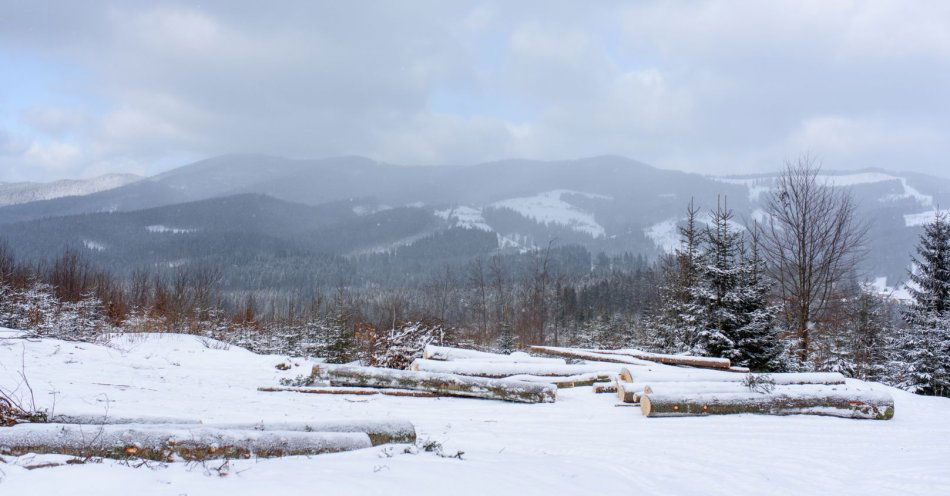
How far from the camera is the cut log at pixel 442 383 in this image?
384 inches

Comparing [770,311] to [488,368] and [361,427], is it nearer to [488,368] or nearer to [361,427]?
[488,368]

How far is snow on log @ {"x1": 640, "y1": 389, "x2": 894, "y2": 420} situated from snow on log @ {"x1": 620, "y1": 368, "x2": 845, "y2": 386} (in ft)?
2.50

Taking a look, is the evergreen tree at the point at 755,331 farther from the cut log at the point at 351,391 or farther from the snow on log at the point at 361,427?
the snow on log at the point at 361,427

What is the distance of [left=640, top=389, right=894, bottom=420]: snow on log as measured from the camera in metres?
8.52

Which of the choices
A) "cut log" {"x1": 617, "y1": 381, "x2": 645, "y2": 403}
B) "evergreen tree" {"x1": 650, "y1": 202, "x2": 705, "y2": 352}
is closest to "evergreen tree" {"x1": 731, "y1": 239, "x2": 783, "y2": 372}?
"evergreen tree" {"x1": 650, "y1": 202, "x2": 705, "y2": 352}

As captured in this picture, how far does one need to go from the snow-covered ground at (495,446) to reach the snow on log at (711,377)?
0.83m

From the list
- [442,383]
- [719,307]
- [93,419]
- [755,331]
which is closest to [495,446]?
[442,383]

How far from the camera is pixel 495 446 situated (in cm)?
620

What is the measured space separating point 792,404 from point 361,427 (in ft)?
24.4

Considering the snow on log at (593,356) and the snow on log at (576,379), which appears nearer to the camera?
the snow on log at (576,379)

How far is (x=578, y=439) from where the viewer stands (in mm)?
6809

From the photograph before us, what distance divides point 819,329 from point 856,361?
9.51 meters

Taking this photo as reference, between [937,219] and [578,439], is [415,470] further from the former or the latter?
[937,219]

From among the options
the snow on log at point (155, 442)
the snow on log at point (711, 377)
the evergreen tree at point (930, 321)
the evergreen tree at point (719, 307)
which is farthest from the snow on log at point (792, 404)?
the evergreen tree at point (930, 321)
